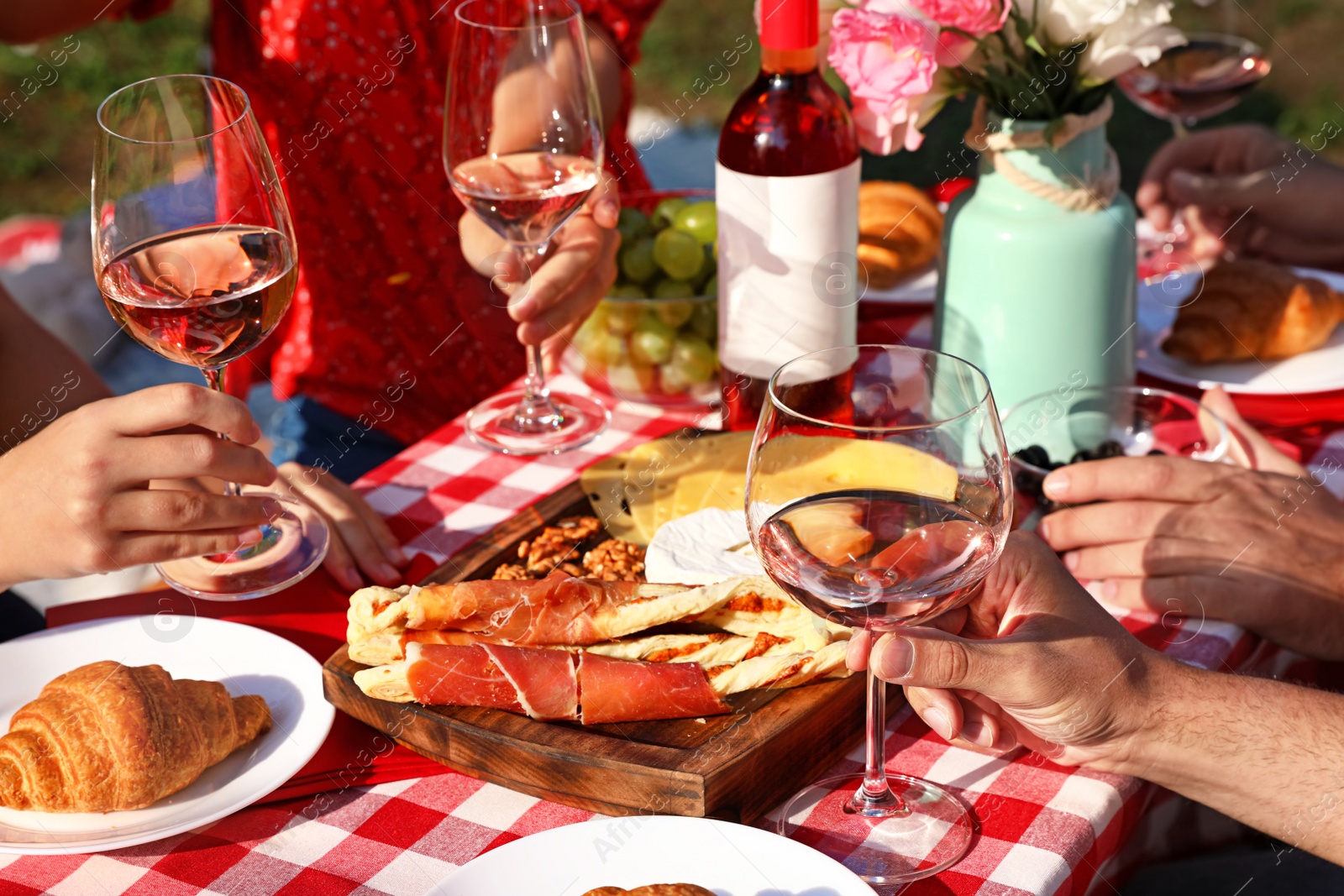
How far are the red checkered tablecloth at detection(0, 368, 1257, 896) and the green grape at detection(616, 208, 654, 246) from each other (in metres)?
0.87

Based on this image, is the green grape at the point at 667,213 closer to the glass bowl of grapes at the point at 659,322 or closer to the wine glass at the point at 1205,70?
the glass bowl of grapes at the point at 659,322

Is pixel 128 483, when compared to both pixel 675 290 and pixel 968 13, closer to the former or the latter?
pixel 675 290

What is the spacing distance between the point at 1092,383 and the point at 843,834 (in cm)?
79

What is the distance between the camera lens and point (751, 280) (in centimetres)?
143

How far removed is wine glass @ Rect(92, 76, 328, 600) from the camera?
Result: 3.73 feet

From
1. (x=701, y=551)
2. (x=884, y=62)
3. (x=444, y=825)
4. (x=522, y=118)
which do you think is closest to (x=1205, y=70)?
(x=884, y=62)

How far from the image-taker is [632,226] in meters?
1.78

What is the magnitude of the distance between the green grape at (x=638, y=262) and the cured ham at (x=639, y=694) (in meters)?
0.81

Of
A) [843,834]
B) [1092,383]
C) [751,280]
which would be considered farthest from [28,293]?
[843,834]

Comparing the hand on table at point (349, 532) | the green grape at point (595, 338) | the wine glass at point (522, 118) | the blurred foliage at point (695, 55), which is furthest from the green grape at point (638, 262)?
the blurred foliage at point (695, 55)

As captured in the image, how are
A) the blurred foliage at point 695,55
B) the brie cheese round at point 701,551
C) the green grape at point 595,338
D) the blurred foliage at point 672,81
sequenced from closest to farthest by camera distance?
the brie cheese round at point 701,551
the green grape at point 595,338
the blurred foliage at point 672,81
the blurred foliage at point 695,55

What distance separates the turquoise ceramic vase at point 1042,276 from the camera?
148 centimetres

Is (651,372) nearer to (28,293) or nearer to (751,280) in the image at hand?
(751,280)

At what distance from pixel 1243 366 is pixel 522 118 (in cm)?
103
